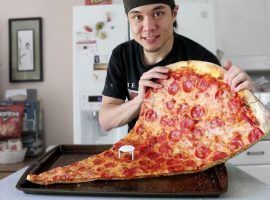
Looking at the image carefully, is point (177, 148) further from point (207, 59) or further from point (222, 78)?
point (207, 59)

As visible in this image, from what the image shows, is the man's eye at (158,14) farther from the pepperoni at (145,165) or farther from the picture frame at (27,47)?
the picture frame at (27,47)

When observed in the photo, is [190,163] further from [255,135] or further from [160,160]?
[255,135]

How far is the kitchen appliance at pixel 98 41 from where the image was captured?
7.39 feet

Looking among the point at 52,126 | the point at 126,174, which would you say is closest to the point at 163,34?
the point at 126,174

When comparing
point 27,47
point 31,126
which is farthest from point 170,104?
point 27,47

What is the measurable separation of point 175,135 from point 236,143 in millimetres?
218

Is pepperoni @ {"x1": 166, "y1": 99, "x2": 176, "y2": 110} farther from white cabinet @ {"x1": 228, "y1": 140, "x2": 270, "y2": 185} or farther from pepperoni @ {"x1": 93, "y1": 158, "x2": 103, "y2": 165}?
white cabinet @ {"x1": 228, "y1": 140, "x2": 270, "y2": 185}

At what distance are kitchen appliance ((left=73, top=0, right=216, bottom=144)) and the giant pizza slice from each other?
1.18 meters

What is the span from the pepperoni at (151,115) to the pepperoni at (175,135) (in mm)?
86

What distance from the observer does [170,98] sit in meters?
1.08

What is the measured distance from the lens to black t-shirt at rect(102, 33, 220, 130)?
126 cm

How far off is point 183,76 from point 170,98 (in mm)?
88

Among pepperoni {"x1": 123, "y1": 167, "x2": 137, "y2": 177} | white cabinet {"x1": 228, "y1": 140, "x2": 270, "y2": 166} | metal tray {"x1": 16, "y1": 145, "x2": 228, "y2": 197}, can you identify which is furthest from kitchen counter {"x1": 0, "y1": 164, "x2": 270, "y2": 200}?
white cabinet {"x1": 228, "y1": 140, "x2": 270, "y2": 166}

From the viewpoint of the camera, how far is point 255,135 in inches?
33.5
